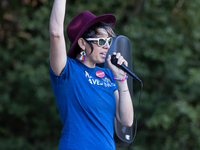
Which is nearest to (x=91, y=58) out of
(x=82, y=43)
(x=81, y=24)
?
(x=82, y=43)

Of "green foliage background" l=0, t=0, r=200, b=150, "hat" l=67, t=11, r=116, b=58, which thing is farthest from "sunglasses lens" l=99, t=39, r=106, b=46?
"green foliage background" l=0, t=0, r=200, b=150

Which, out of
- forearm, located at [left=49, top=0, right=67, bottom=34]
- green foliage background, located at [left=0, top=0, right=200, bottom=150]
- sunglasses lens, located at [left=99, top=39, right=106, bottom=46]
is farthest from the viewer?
green foliage background, located at [left=0, top=0, right=200, bottom=150]

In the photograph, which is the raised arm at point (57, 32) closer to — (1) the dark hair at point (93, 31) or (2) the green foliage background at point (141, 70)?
(1) the dark hair at point (93, 31)

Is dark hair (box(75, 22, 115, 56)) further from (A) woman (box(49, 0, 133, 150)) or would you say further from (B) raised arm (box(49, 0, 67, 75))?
(B) raised arm (box(49, 0, 67, 75))

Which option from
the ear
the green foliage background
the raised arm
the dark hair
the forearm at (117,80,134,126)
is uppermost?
the raised arm

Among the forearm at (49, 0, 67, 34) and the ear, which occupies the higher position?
the forearm at (49, 0, 67, 34)

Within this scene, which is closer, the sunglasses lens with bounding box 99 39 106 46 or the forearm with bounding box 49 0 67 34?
the forearm with bounding box 49 0 67 34

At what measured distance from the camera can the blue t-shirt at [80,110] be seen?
4.25 ft

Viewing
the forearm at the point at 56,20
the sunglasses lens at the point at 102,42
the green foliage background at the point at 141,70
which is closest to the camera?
the forearm at the point at 56,20

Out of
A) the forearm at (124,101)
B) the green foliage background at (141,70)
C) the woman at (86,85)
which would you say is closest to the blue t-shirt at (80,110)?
the woman at (86,85)

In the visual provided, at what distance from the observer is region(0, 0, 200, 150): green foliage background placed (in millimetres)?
3627

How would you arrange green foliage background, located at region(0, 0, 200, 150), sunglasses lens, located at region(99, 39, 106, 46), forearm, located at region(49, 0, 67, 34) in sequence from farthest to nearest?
1. green foliage background, located at region(0, 0, 200, 150)
2. sunglasses lens, located at region(99, 39, 106, 46)
3. forearm, located at region(49, 0, 67, 34)

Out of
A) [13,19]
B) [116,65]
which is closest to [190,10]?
[13,19]

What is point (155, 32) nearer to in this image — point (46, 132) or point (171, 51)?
point (171, 51)
